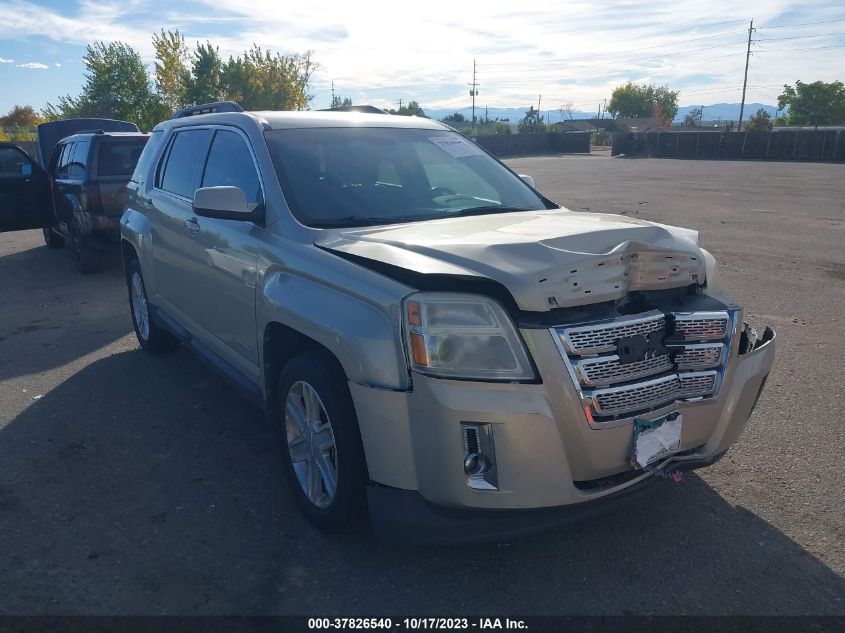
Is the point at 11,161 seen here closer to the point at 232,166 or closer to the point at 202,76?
the point at 232,166

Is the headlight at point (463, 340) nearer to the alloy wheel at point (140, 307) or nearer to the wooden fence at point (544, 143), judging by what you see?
the alloy wheel at point (140, 307)

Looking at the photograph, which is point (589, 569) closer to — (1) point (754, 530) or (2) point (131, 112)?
(1) point (754, 530)

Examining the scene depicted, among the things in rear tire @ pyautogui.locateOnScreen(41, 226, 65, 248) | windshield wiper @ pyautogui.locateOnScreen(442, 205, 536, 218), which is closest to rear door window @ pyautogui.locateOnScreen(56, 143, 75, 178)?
rear tire @ pyautogui.locateOnScreen(41, 226, 65, 248)

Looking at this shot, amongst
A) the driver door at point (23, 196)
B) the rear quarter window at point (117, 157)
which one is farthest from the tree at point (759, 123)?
the driver door at point (23, 196)

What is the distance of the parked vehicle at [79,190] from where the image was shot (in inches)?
365

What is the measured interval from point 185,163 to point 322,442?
2782 mm

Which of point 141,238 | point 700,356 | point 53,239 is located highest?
point 141,238

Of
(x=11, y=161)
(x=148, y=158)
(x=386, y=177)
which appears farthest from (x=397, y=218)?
(x=11, y=161)

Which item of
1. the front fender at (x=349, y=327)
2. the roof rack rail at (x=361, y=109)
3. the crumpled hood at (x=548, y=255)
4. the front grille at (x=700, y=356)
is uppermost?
the roof rack rail at (x=361, y=109)

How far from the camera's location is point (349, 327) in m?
2.79

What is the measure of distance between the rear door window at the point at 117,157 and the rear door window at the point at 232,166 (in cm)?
554

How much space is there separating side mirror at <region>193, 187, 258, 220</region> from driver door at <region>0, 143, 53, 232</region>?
26.3ft

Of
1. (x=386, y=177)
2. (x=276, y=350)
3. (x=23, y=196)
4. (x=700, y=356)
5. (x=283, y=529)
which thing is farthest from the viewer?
(x=23, y=196)

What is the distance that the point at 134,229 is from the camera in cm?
572
